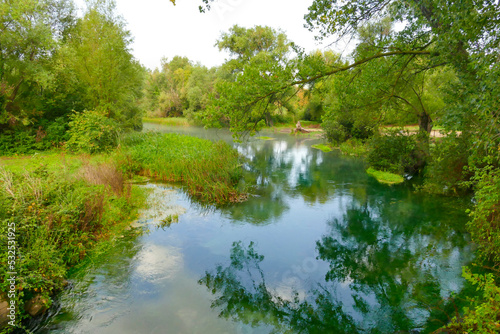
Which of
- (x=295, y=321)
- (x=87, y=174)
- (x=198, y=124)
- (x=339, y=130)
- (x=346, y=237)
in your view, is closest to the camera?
(x=295, y=321)

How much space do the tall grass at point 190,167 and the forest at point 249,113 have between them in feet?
0.30

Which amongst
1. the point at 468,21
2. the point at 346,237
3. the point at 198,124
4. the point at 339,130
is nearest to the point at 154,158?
the point at 346,237

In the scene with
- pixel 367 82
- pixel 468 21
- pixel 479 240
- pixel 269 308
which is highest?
pixel 468 21

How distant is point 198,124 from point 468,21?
4182cm

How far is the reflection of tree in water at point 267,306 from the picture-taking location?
196 inches

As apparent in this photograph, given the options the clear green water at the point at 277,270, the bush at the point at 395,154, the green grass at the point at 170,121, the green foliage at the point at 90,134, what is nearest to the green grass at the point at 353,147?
the bush at the point at 395,154

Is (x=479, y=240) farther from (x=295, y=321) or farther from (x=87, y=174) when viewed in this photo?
(x=87, y=174)

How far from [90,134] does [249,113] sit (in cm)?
1189

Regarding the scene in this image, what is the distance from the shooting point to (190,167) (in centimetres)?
1309

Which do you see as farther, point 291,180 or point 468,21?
point 291,180

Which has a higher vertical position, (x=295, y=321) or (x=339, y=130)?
(x=339, y=130)

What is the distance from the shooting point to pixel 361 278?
6434 millimetres

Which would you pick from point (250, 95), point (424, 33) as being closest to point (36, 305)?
point (250, 95)

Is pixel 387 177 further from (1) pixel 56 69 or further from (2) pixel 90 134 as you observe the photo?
(1) pixel 56 69
